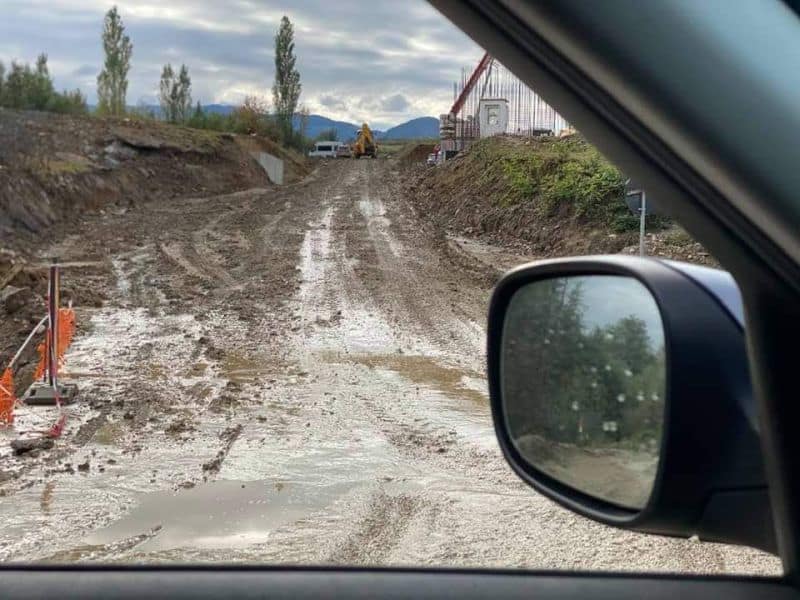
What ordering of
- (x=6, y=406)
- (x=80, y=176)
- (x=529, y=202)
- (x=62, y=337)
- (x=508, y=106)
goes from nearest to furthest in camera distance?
1. (x=508, y=106)
2. (x=6, y=406)
3. (x=62, y=337)
4. (x=529, y=202)
5. (x=80, y=176)

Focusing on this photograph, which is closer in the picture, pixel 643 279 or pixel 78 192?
pixel 643 279

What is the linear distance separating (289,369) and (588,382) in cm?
754

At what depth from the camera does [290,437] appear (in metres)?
6.49

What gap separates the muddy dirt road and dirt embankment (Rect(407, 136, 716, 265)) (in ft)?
6.70

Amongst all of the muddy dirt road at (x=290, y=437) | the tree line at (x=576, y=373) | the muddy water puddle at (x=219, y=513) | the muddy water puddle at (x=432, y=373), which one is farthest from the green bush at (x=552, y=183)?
the tree line at (x=576, y=373)

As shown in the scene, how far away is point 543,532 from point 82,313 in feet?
28.7

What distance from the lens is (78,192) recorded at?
73.6 feet

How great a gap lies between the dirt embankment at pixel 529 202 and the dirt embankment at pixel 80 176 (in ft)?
18.7

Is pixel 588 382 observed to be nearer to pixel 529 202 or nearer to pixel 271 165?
pixel 529 202

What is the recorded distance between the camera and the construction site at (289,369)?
421 cm

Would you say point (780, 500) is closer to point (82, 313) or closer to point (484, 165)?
point (82, 313)

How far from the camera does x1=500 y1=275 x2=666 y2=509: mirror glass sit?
124 centimetres

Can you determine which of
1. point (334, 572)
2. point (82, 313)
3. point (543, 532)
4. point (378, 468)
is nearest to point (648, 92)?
point (334, 572)

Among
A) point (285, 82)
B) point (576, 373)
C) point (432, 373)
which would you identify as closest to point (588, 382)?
point (576, 373)
